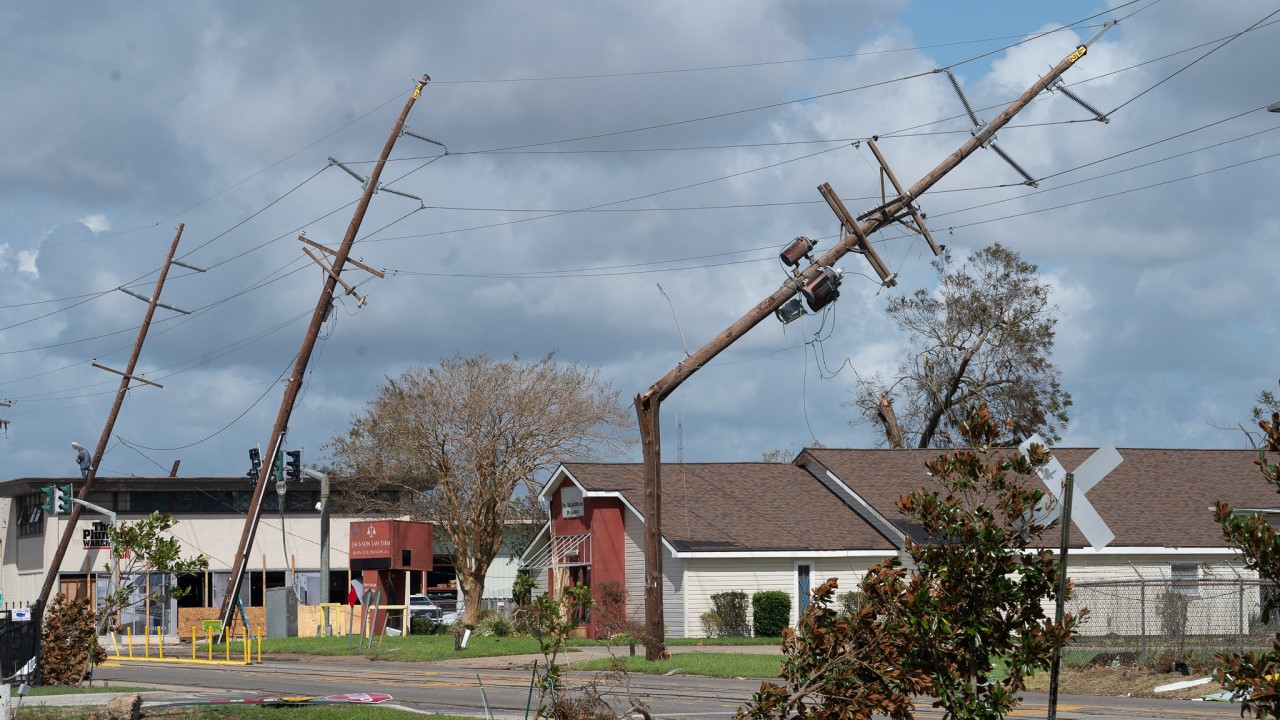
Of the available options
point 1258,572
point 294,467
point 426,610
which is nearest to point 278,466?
point 294,467

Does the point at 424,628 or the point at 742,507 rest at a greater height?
the point at 742,507

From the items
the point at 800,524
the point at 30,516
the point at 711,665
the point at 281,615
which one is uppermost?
the point at 800,524

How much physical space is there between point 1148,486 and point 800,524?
1125cm

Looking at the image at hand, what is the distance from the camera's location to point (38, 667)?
2342cm

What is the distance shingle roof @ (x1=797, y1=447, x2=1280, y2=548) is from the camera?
4019 cm

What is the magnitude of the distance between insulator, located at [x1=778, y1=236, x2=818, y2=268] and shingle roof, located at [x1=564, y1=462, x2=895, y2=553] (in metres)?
11.2

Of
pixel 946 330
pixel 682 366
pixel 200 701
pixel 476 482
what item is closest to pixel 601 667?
pixel 682 366

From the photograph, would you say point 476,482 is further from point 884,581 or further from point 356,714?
point 884,581

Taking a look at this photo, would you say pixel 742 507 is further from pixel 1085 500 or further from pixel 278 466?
pixel 1085 500

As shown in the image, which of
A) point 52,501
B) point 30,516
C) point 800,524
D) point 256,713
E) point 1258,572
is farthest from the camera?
point 30,516

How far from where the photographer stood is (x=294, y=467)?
130ft

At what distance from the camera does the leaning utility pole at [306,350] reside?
1462 inches

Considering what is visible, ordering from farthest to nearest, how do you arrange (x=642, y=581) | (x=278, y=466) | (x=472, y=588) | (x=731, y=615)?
1. (x=472, y=588)
2. (x=642, y=581)
3. (x=278, y=466)
4. (x=731, y=615)

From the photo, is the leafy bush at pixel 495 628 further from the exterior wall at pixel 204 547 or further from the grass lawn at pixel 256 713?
the grass lawn at pixel 256 713
